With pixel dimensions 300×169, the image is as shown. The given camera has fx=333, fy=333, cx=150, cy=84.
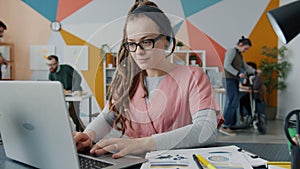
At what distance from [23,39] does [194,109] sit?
204 inches

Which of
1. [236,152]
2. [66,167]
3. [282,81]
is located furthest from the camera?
[282,81]

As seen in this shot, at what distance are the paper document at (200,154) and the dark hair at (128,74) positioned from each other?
0.19m

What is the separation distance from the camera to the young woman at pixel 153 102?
84cm

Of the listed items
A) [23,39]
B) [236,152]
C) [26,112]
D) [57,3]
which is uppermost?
[57,3]

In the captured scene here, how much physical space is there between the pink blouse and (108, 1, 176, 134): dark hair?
0.02 metres

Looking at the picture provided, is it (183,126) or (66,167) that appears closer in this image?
(66,167)

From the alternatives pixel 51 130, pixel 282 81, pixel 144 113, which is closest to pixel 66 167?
pixel 51 130

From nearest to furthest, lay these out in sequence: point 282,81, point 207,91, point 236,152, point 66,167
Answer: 1. point 66,167
2. point 236,152
3. point 207,91
4. point 282,81

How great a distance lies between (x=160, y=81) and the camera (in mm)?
952

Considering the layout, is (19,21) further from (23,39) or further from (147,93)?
(147,93)

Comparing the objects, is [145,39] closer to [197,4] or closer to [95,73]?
[95,73]

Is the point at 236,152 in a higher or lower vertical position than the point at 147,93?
lower

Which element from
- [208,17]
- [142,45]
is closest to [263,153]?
[142,45]

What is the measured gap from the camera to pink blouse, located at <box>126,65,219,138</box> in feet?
3.05
